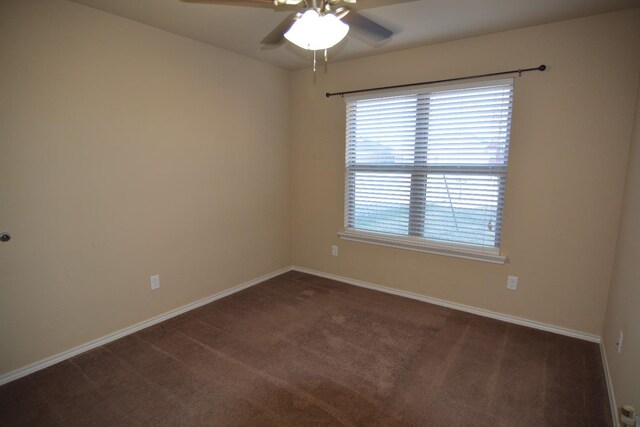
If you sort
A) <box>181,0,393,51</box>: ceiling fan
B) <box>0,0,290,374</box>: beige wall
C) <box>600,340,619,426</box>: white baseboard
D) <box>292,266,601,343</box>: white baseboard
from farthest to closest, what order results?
<box>292,266,601,343</box>: white baseboard → <box>0,0,290,374</box>: beige wall → <box>600,340,619,426</box>: white baseboard → <box>181,0,393,51</box>: ceiling fan

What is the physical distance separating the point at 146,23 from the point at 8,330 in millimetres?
2312

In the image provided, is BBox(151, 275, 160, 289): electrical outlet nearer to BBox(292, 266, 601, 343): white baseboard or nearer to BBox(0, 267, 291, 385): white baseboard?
BBox(0, 267, 291, 385): white baseboard

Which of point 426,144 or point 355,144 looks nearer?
point 426,144

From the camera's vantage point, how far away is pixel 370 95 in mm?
3291

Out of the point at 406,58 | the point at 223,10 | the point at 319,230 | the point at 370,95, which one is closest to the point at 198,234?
the point at 319,230

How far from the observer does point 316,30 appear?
63.3 inches

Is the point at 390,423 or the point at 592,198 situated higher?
the point at 592,198

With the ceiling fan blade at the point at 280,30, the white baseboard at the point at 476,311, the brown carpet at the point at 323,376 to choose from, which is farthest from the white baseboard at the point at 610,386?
the ceiling fan blade at the point at 280,30

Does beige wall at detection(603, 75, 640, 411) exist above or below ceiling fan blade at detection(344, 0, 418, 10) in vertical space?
below

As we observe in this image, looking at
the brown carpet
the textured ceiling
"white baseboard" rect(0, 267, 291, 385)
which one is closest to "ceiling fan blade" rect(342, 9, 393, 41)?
the textured ceiling

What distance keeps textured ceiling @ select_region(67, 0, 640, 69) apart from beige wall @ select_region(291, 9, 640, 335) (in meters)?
0.15

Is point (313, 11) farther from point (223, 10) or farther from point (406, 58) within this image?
point (406, 58)

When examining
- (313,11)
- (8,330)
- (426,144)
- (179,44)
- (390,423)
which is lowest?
(390,423)

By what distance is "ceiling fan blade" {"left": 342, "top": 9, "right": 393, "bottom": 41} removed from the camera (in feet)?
5.38
